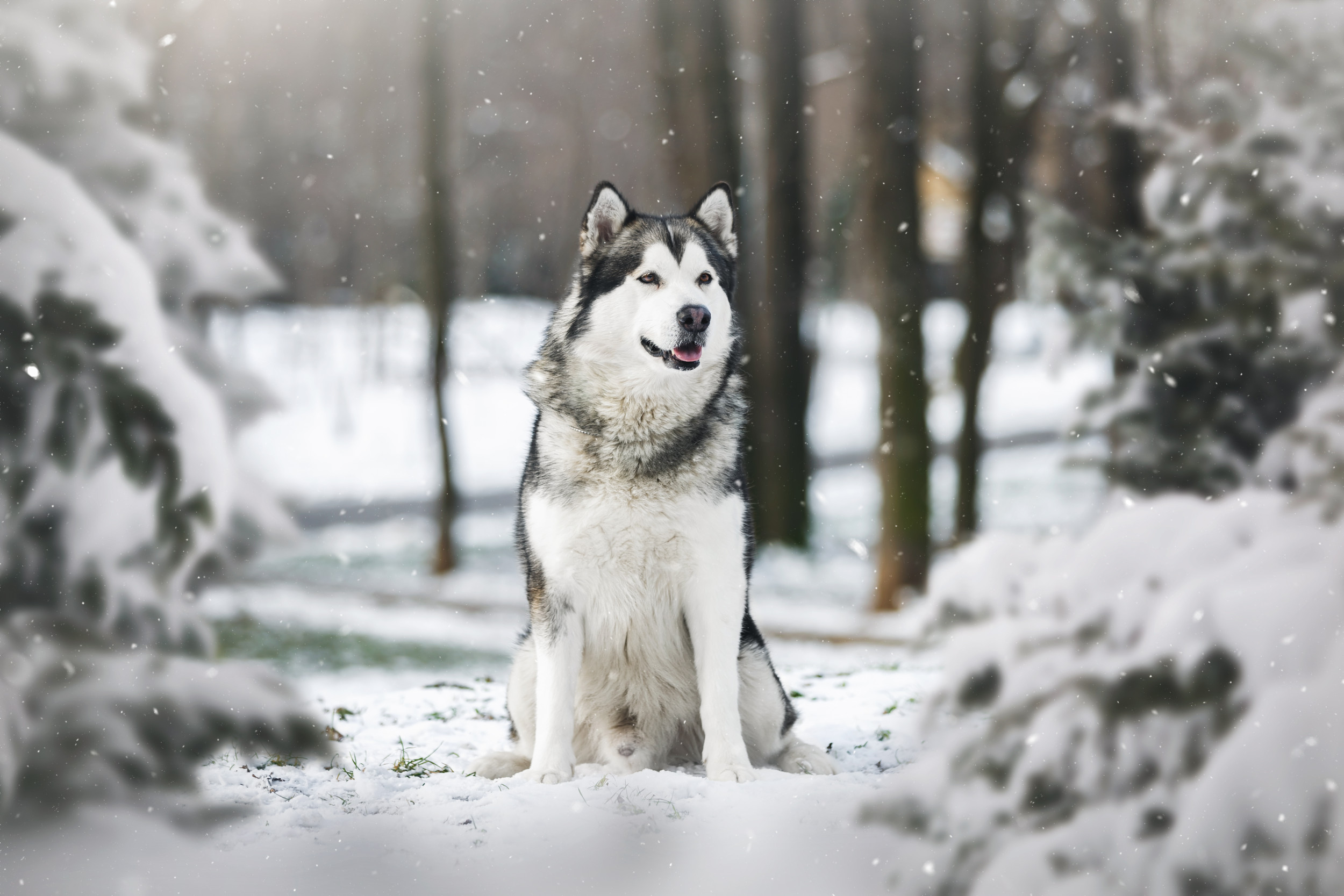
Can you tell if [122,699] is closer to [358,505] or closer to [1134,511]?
[1134,511]

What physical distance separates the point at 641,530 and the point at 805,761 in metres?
1.09

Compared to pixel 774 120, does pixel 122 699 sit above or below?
below

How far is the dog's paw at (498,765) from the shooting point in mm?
3723

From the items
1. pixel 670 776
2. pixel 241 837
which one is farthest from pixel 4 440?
pixel 670 776

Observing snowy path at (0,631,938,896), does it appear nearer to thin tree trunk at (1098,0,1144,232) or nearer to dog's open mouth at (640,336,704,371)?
dog's open mouth at (640,336,704,371)

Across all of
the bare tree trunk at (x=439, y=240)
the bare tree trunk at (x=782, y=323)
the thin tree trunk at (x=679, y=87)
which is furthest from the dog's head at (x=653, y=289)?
the bare tree trunk at (x=439, y=240)

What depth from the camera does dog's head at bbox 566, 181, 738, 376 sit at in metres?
3.51

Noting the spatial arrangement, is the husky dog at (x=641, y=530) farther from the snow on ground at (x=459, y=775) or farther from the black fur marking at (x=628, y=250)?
the snow on ground at (x=459, y=775)

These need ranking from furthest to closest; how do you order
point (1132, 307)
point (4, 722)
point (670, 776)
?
point (1132, 307), point (670, 776), point (4, 722)

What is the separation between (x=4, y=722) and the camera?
9.90 ft

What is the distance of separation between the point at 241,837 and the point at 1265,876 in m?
2.75

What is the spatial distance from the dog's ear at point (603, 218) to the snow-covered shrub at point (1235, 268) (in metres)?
2.29

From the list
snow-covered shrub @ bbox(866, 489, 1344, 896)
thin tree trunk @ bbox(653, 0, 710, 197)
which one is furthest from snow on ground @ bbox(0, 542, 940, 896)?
thin tree trunk @ bbox(653, 0, 710, 197)

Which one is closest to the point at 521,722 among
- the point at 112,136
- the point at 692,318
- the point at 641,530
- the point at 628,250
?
the point at 641,530
